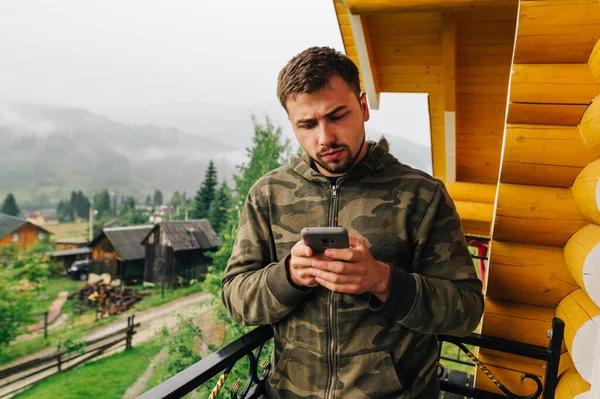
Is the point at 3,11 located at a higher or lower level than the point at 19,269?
higher

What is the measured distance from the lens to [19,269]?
21.0m

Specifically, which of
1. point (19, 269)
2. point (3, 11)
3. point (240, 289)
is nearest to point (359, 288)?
point (240, 289)

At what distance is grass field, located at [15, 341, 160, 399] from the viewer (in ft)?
56.6

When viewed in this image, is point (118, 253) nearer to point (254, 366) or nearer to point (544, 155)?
point (254, 366)

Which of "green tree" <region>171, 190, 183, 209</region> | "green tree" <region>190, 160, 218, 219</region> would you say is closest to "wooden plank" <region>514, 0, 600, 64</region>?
"green tree" <region>190, 160, 218, 219</region>

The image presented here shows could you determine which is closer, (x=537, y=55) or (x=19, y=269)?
(x=537, y=55)

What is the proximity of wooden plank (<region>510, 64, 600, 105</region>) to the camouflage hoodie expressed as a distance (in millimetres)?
650

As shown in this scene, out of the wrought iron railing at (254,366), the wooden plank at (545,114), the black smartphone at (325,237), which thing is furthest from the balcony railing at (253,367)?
the wooden plank at (545,114)

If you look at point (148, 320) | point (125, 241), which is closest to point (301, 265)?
point (125, 241)

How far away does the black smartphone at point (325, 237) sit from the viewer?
0.72 metres

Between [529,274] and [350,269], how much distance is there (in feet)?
3.38

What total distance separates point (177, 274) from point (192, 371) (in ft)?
75.2

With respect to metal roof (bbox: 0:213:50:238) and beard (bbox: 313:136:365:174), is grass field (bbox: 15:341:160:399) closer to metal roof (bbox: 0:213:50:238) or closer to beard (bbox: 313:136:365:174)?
metal roof (bbox: 0:213:50:238)

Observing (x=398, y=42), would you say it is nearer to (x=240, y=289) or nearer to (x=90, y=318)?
(x=240, y=289)
